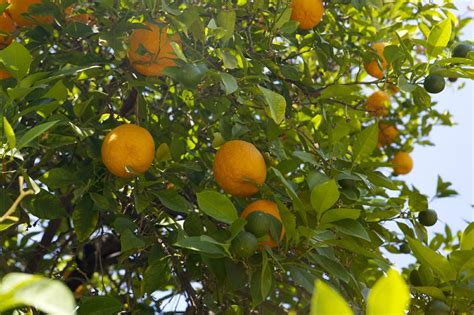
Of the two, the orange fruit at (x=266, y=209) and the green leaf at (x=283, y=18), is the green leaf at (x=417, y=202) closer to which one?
the orange fruit at (x=266, y=209)

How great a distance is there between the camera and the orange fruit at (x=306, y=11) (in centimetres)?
183

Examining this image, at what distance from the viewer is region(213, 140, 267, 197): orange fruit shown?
158cm

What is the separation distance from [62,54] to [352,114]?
42.9 inches

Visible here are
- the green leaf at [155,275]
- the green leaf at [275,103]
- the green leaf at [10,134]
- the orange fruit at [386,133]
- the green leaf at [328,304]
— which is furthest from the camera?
the orange fruit at [386,133]

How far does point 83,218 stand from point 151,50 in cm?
46

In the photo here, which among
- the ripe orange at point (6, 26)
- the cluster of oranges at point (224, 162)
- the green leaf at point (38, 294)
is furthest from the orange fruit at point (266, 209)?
the green leaf at point (38, 294)

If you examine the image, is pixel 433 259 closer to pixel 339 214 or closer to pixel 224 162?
pixel 339 214

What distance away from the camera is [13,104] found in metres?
1.40

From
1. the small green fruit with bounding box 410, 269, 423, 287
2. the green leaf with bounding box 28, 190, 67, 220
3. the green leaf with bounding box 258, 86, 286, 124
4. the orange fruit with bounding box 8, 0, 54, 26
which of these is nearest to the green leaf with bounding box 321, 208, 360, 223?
the green leaf with bounding box 258, 86, 286, 124

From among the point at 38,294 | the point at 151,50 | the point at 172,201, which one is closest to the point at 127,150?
the point at 172,201

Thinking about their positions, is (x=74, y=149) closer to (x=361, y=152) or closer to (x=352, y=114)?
(x=361, y=152)

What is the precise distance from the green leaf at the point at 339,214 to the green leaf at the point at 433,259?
115mm

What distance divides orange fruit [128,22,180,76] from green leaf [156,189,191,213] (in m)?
0.30

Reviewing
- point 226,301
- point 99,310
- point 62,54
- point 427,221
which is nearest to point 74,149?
point 62,54
